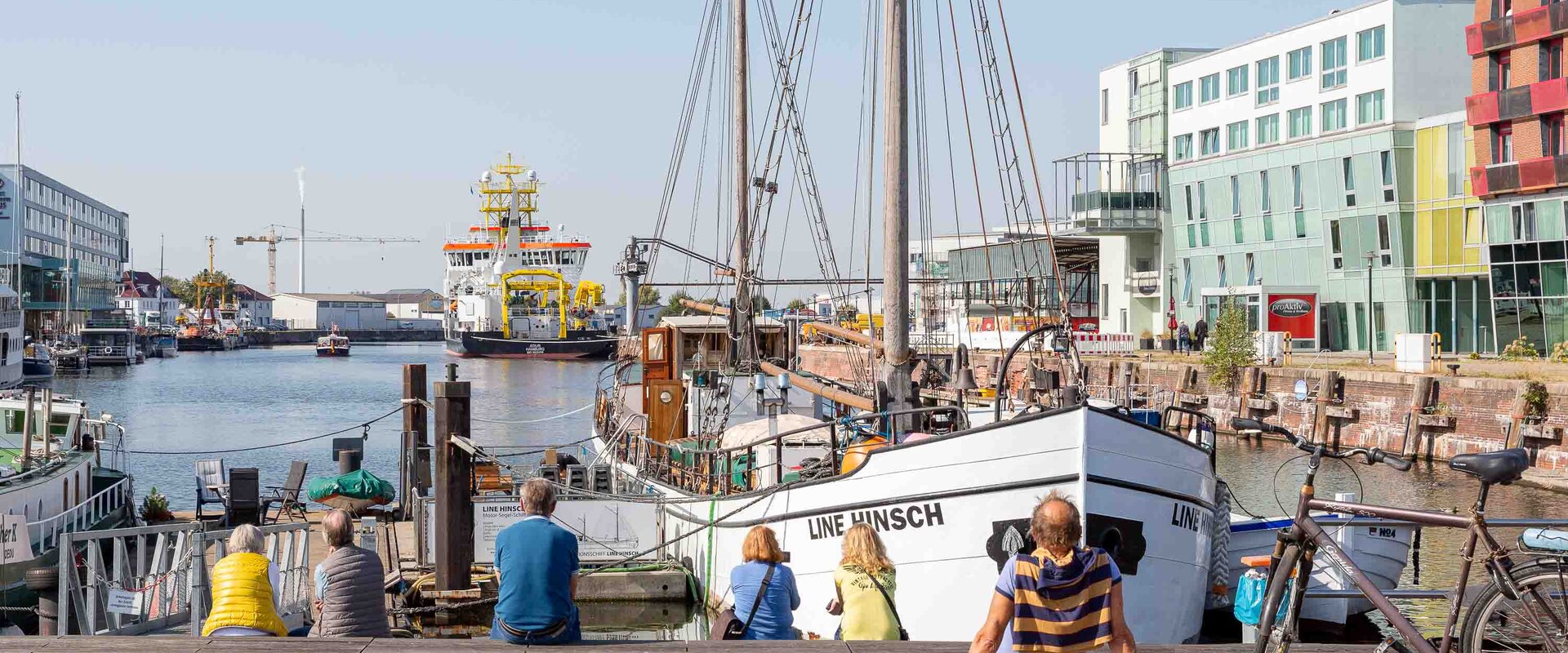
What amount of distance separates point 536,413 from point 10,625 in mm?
44785

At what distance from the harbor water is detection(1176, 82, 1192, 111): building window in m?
21.7

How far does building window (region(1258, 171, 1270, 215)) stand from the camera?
56375 mm

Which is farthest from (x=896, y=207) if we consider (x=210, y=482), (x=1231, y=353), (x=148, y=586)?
(x=1231, y=353)

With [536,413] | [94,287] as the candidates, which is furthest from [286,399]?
[94,287]

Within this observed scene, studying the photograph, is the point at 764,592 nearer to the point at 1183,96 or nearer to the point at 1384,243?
the point at 1384,243

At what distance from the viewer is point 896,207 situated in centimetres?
1536

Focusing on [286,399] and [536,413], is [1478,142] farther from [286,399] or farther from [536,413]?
[286,399]

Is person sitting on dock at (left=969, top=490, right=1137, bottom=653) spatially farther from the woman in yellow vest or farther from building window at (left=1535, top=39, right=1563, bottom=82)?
building window at (left=1535, top=39, right=1563, bottom=82)

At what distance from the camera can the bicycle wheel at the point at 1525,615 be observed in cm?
595

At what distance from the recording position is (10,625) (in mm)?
17297

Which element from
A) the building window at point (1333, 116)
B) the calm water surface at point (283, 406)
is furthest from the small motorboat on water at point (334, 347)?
the building window at point (1333, 116)

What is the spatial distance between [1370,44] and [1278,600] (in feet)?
164

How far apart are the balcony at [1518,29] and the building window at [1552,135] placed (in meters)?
2.22

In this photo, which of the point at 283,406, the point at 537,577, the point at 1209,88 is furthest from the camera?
the point at 283,406
